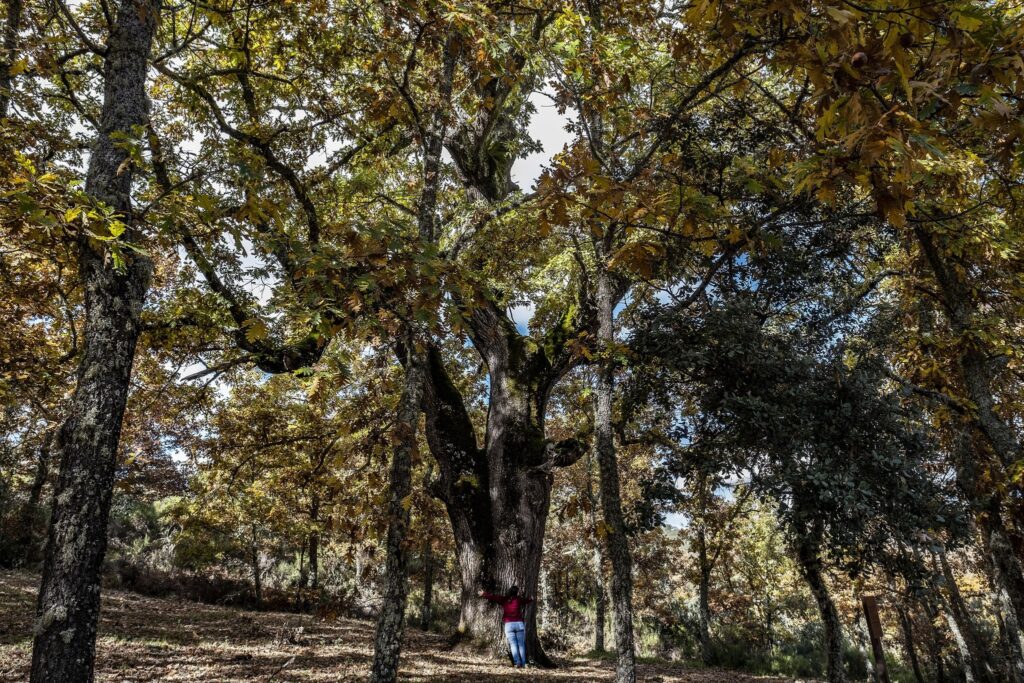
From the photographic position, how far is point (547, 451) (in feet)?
33.7

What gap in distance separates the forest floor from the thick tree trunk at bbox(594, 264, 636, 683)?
245 centimetres

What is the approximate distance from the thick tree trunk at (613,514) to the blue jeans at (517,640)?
236 centimetres

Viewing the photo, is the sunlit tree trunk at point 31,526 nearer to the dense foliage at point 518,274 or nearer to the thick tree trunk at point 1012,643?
the dense foliage at point 518,274

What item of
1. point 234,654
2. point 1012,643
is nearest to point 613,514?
point 234,654

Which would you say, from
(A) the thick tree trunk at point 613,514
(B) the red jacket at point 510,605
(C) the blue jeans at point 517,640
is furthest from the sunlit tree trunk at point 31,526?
(A) the thick tree trunk at point 613,514

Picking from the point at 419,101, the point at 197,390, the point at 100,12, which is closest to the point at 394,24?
the point at 419,101

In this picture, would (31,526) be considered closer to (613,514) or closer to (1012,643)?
(613,514)

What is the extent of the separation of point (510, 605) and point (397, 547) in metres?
4.92

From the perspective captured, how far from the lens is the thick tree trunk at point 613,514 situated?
6209 millimetres

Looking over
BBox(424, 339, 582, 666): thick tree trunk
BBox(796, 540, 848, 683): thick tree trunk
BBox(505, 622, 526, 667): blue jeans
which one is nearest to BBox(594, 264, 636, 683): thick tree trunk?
BBox(505, 622, 526, 667): blue jeans

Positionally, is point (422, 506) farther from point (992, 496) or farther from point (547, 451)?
point (992, 496)

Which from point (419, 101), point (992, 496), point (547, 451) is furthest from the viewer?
point (547, 451)

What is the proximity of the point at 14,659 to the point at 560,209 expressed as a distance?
8.33m

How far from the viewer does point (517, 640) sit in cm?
Answer: 908
